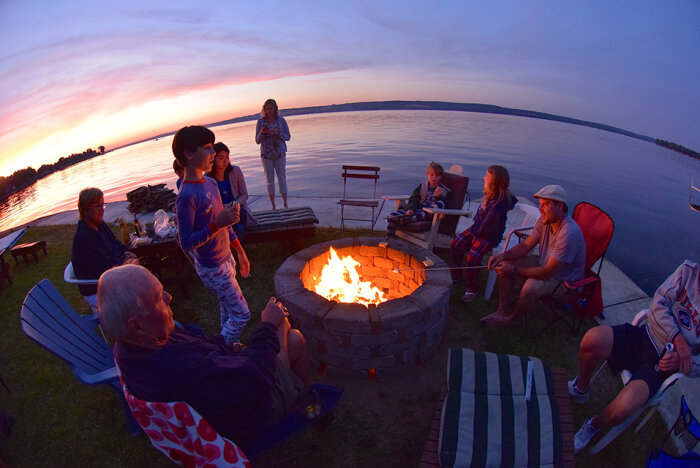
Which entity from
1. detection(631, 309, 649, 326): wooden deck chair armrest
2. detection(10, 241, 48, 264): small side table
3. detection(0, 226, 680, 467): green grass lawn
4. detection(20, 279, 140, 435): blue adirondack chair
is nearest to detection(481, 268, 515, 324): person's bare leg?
detection(0, 226, 680, 467): green grass lawn

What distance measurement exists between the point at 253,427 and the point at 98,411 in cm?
238

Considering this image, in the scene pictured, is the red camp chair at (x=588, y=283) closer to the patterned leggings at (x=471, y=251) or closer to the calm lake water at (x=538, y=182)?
the patterned leggings at (x=471, y=251)

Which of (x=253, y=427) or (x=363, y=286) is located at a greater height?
(x=253, y=427)

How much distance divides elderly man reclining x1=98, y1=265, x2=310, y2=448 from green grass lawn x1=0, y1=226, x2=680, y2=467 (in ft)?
3.21

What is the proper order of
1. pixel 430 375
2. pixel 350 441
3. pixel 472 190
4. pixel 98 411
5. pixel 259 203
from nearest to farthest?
pixel 350 441 → pixel 98 411 → pixel 430 375 → pixel 259 203 → pixel 472 190

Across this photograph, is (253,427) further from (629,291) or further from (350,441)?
(629,291)

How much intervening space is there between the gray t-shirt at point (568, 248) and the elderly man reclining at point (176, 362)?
303 centimetres

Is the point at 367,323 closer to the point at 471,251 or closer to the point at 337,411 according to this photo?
the point at 337,411

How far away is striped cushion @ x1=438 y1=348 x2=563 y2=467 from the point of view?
2.06 meters

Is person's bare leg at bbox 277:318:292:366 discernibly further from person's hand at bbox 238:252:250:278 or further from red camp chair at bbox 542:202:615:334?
red camp chair at bbox 542:202:615:334

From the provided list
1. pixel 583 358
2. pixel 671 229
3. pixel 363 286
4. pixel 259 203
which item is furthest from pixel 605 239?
pixel 671 229

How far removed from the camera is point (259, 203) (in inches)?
334

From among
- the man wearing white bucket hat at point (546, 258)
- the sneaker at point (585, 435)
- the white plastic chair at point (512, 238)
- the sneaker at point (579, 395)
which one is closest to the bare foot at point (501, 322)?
the man wearing white bucket hat at point (546, 258)

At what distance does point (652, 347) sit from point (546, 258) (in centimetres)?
126
